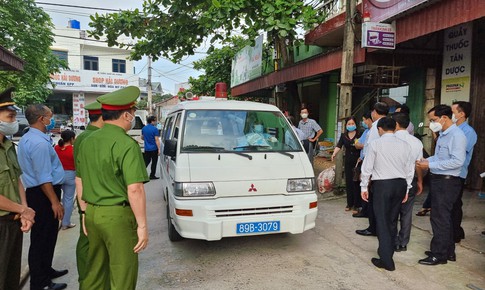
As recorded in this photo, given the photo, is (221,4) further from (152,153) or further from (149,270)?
(149,270)

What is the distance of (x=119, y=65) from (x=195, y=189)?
30744 mm

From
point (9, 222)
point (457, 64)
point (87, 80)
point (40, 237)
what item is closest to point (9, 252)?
point (9, 222)

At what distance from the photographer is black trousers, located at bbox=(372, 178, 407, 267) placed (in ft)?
11.9

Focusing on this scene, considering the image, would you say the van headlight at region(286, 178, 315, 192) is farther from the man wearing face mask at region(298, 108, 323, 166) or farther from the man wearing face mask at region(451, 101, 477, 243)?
the man wearing face mask at region(298, 108, 323, 166)

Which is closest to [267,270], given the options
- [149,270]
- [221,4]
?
[149,270]

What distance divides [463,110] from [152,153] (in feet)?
24.5

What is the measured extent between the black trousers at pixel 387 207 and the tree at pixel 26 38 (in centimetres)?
1226

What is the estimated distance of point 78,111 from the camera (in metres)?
25.9

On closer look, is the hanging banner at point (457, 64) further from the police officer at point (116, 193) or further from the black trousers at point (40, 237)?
the black trousers at point (40, 237)

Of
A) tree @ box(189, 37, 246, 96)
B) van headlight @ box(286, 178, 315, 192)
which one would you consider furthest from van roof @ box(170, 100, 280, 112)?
tree @ box(189, 37, 246, 96)

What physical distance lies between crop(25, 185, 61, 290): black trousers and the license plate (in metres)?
1.91

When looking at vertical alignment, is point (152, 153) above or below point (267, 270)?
above

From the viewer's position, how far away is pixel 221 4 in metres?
7.20

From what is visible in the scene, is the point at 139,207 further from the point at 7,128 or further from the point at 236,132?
the point at 236,132
